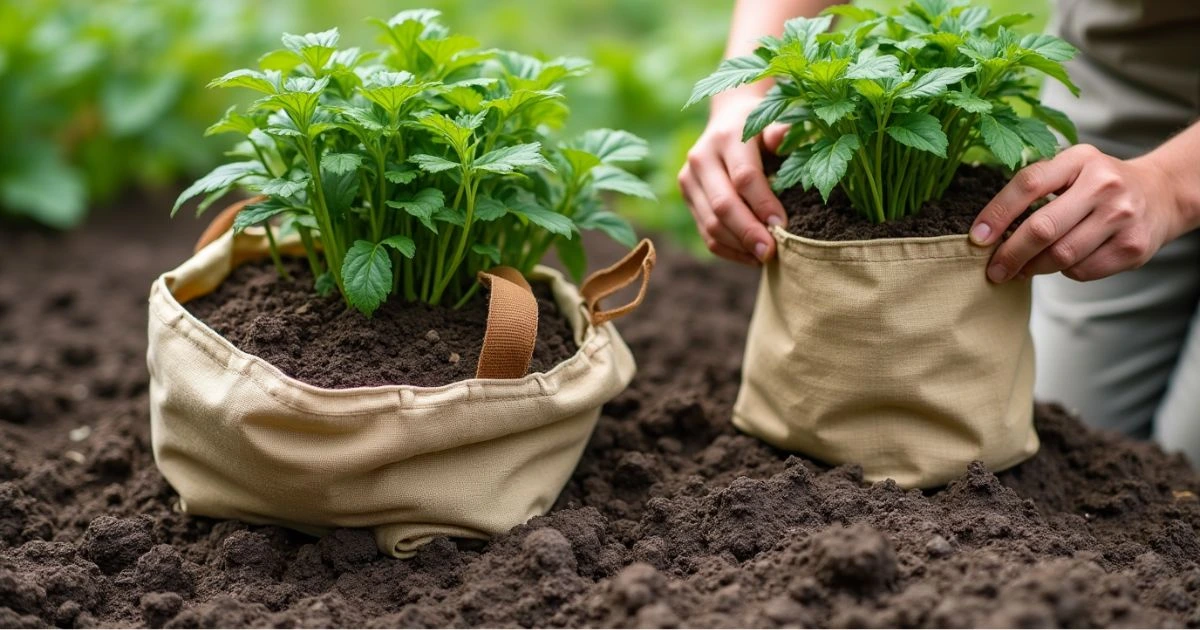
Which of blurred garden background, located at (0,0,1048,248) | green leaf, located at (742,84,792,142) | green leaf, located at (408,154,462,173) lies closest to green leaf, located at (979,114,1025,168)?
green leaf, located at (742,84,792,142)

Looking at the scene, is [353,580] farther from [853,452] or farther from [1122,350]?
[1122,350]

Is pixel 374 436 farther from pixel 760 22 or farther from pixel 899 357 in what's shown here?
pixel 760 22

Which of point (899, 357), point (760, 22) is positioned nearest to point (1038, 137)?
point (899, 357)

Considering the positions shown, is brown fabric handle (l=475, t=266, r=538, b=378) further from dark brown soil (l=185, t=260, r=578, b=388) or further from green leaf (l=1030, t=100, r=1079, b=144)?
green leaf (l=1030, t=100, r=1079, b=144)

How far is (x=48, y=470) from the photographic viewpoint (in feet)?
7.41

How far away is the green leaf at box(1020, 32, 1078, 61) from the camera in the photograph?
1.95m

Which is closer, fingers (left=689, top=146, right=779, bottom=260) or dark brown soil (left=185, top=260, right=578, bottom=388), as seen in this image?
dark brown soil (left=185, top=260, right=578, bottom=388)

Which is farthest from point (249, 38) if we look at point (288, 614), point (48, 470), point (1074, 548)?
point (1074, 548)

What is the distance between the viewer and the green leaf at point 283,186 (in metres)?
1.92

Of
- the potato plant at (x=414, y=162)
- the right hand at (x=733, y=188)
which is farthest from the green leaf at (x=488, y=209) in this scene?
the right hand at (x=733, y=188)

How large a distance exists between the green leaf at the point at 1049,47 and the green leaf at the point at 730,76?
0.47m

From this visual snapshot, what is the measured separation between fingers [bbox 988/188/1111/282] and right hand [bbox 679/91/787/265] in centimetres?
44

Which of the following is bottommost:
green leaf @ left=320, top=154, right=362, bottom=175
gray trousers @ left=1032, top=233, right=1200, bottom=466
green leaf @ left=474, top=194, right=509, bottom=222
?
gray trousers @ left=1032, top=233, right=1200, bottom=466

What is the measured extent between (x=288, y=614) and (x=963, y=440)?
128 centimetres
